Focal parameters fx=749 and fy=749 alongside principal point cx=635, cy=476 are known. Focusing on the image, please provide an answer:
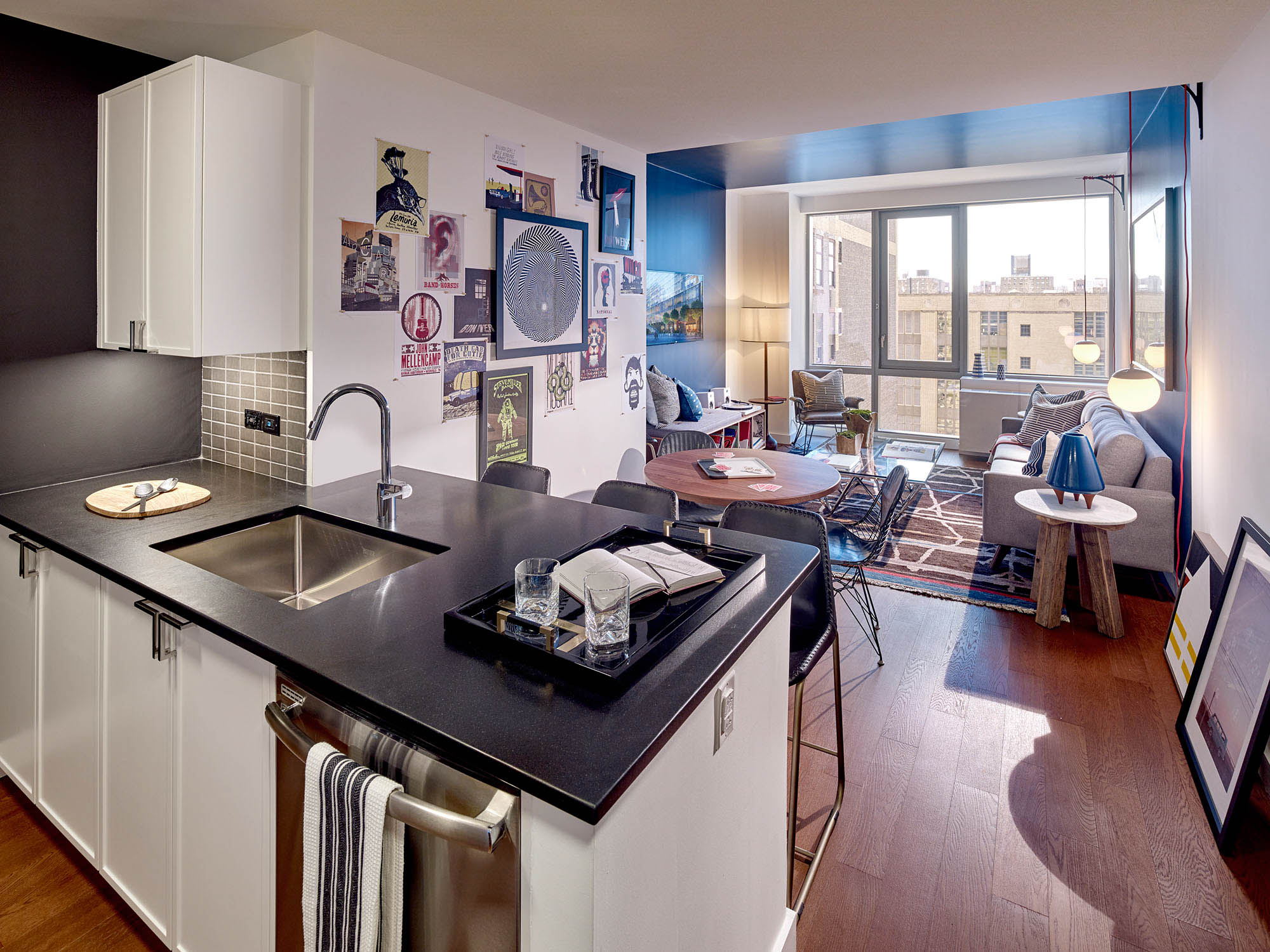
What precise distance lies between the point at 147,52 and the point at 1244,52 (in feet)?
13.1

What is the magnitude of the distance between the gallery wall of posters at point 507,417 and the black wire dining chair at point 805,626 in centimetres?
140

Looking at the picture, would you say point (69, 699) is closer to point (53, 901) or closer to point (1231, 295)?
point (53, 901)

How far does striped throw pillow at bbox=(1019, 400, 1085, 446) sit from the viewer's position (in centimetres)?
620

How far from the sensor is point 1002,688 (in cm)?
306

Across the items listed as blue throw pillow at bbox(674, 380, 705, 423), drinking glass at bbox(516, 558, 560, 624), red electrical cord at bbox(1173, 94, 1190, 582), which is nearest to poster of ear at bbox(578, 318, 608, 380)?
blue throw pillow at bbox(674, 380, 705, 423)

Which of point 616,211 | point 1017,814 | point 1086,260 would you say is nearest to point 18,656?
point 1017,814

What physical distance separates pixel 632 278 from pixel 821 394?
4.31 meters

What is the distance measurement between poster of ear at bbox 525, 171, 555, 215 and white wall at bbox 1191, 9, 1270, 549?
2.79 metres

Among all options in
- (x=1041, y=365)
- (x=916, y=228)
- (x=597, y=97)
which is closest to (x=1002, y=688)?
(x=597, y=97)

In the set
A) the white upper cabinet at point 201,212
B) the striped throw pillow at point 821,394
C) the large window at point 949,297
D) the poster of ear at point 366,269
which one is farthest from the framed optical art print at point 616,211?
the large window at point 949,297

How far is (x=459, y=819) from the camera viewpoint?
103 cm

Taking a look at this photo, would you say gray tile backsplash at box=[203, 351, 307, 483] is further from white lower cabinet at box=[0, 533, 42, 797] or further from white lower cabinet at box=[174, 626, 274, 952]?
white lower cabinet at box=[174, 626, 274, 952]

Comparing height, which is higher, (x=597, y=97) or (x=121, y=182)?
(x=597, y=97)

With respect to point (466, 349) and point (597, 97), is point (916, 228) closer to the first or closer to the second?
point (597, 97)
